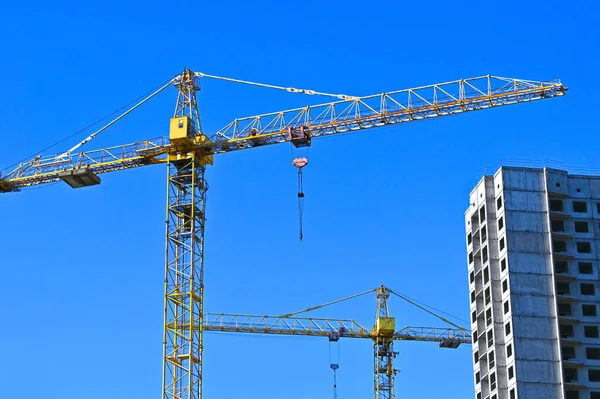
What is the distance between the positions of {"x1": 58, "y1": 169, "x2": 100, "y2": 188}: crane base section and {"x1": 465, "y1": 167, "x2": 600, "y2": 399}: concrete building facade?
40539 mm

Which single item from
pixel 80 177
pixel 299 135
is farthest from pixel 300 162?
pixel 80 177

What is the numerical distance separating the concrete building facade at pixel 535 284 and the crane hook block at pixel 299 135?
1840cm

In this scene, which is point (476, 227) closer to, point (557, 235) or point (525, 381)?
point (557, 235)

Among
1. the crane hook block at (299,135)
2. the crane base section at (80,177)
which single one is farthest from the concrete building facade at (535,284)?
the crane base section at (80,177)

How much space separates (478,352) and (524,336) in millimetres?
9325

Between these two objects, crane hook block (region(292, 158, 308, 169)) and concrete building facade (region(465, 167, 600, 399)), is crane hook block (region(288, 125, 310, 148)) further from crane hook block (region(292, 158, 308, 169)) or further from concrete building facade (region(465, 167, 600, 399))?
concrete building facade (region(465, 167, 600, 399))

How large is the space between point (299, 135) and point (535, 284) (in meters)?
29.5

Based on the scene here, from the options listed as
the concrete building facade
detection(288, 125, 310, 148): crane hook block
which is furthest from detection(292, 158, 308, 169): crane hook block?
the concrete building facade

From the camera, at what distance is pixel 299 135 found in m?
149

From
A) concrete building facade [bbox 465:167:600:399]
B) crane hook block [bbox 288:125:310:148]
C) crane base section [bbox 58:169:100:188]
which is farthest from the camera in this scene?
crane base section [bbox 58:169:100:188]

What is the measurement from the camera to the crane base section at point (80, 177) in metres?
152

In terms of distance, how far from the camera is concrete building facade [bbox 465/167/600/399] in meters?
134

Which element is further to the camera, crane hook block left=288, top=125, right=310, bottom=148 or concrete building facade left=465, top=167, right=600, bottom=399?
crane hook block left=288, top=125, right=310, bottom=148

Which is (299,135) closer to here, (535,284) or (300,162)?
(300,162)
